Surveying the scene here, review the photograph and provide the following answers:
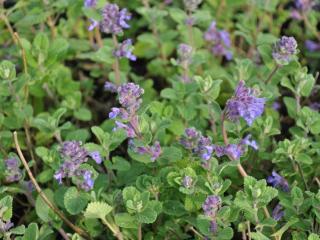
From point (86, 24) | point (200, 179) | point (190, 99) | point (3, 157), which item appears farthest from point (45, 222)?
point (86, 24)

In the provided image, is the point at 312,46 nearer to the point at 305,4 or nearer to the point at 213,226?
the point at 305,4

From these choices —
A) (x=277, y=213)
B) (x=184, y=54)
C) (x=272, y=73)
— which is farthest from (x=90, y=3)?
(x=277, y=213)

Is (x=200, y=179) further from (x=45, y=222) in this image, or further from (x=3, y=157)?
(x=3, y=157)

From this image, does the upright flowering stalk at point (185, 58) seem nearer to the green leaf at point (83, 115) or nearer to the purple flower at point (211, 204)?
the green leaf at point (83, 115)

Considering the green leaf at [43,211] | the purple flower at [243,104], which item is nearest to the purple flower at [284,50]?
the purple flower at [243,104]

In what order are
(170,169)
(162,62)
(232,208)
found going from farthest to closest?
(162,62) < (170,169) < (232,208)

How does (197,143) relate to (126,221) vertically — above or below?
above

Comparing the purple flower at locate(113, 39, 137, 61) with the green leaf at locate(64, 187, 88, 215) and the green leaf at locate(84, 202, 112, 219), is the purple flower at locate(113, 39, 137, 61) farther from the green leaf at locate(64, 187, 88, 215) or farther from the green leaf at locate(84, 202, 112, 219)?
the green leaf at locate(84, 202, 112, 219)
